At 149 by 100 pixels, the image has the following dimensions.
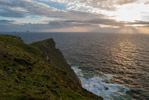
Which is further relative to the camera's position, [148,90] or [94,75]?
[94,75]

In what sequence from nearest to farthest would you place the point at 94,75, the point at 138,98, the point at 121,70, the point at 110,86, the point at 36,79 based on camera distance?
the point at 36,79 < the point at 138,98 < the point at 110,86 < the point at 94,75 < the point at 121,70

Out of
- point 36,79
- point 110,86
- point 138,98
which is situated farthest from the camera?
point 110,86

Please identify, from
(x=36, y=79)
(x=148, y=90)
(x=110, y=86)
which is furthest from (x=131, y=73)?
(x=36, y=79)

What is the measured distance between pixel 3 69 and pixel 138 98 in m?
47.3

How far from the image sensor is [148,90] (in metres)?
42.9

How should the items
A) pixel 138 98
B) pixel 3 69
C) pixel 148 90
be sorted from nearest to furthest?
pixel 3 69 → pixel 138 98 → pixel 148 90

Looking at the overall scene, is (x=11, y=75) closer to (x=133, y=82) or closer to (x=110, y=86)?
(x=110, y=86)

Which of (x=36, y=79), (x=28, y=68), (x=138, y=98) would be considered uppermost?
(x=28, y=68)

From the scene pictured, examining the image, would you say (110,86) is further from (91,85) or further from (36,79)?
(36,79)

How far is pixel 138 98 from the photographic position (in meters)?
38.9

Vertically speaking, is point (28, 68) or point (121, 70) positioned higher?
point (28, 68)

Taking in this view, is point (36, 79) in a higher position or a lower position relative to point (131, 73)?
higher

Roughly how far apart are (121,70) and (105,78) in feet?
54.4

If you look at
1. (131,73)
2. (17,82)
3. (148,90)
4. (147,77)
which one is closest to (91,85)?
(148,90)
